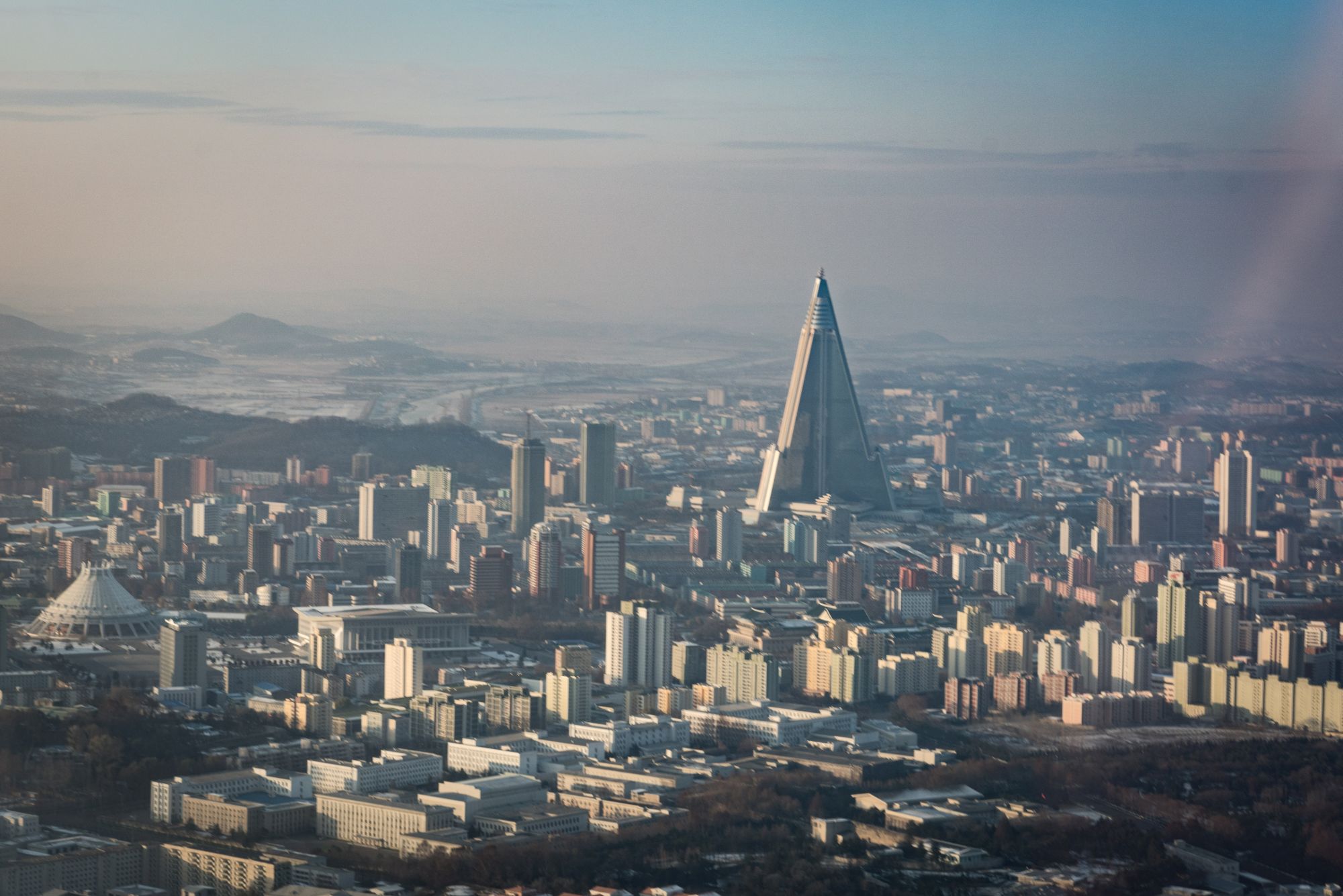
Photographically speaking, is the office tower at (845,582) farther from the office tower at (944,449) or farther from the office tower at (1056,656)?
the office tower at (944,449)

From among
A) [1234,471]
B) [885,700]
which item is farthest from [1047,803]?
[1234,471]

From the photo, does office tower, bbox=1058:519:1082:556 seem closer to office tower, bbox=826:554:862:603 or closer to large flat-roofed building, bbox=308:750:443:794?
office tower, bbox=826:554:862:603

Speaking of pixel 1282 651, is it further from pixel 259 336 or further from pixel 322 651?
pixel 259 336

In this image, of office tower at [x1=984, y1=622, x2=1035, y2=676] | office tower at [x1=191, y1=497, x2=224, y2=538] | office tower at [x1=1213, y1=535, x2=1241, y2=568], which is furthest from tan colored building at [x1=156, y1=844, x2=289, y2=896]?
office tower at [x1=191, y1=497, x2=224, y2=538]

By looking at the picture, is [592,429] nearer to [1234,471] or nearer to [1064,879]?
[1234,471]

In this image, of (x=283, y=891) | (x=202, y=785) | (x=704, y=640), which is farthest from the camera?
(x=704, y=640)

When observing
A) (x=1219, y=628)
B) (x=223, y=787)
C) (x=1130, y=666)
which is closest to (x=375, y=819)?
(x=223, y=787)

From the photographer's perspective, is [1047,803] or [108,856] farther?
[1047,803]
